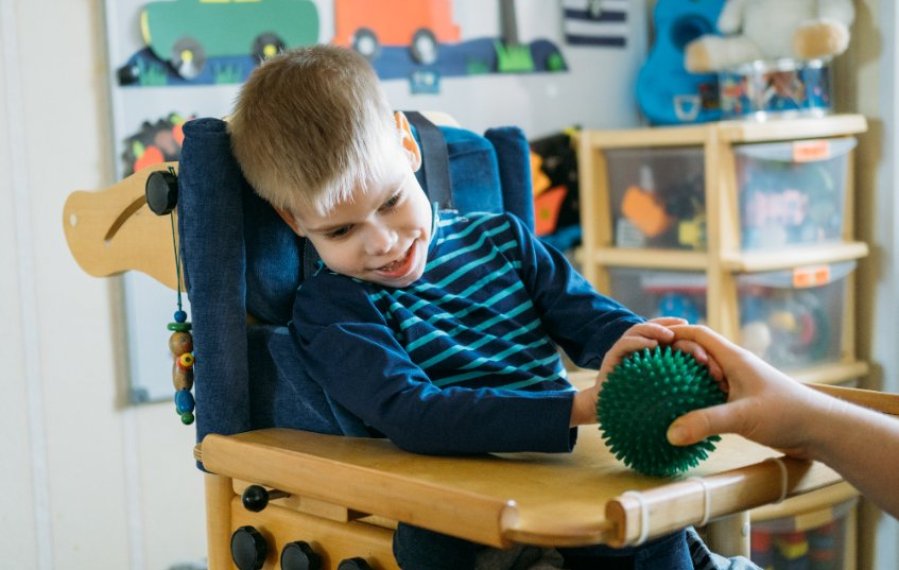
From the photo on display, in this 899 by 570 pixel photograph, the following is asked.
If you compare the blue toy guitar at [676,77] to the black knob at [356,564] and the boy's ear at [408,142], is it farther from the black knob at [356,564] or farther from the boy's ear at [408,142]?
the black knob at [356,564]

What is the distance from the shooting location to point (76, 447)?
1.87 metres

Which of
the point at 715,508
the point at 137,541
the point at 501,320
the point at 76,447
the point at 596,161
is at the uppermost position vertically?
the point at 596,161

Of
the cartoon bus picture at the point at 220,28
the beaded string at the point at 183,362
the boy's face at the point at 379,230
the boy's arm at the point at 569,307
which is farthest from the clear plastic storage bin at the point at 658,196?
the beaded string at the point at 183,362

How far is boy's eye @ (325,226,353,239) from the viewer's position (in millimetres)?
1122

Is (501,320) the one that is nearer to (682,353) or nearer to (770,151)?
(682,353)

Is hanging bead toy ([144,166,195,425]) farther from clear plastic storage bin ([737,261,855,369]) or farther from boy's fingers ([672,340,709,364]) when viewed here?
clear plastic storage bin ([737,261,855,369])

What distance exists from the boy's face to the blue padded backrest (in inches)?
2.3

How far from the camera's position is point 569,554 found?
3.48ft

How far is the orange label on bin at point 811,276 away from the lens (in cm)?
207

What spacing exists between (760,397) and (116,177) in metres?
1.27

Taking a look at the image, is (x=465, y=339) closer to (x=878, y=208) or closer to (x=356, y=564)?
(x=356, y=564)

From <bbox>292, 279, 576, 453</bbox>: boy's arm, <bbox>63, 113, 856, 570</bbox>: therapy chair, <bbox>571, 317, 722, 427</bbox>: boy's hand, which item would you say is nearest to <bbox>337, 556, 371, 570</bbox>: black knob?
<bbox>63, 113, 856, 570</bbox>: therapy chair

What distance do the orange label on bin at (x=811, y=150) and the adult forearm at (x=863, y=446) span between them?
1219 millimetres

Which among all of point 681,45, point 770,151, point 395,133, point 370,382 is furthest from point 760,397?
point 681,45
